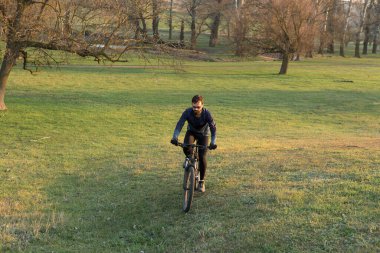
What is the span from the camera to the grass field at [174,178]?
249 inches

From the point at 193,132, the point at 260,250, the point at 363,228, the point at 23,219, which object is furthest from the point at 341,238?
the point at 23,219

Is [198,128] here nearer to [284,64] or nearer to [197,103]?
[197,103]

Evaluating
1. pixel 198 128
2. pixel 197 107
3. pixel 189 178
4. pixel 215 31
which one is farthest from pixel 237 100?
pixel 215 31

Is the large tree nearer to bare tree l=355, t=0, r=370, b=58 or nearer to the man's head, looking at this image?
the man's head

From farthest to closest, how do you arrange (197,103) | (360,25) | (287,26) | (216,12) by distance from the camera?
1. (360,25)
2. (216,12)
3. (287,26)
4. (197,103)

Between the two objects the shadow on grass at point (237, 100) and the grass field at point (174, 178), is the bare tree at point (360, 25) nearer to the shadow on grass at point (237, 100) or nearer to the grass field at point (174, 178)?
the shadow on grass at point (237, 100)

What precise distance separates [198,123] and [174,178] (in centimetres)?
246

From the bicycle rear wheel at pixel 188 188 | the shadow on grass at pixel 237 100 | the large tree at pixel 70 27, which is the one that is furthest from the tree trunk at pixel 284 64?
the bicycle rear wheel at pixel 188 188

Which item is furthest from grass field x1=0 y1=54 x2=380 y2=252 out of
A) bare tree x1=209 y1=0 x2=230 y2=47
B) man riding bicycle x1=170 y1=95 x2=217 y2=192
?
bare tree x1=209 y1=0 x2=230 y2=47

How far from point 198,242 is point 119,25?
12.0 metres

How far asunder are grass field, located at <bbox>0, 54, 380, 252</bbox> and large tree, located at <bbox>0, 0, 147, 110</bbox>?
3.26 metres

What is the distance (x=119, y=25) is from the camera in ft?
55.0

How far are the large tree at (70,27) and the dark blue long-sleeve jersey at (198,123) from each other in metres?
9.68

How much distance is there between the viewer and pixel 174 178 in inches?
400
